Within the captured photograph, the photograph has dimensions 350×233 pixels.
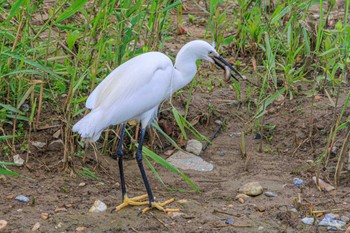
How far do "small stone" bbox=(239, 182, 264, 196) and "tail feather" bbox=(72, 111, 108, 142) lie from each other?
3.14ft

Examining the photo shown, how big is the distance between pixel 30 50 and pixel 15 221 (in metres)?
1.08

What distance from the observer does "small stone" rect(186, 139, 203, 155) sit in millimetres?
4953

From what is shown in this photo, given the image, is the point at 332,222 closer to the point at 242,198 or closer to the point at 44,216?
the point at 242,198

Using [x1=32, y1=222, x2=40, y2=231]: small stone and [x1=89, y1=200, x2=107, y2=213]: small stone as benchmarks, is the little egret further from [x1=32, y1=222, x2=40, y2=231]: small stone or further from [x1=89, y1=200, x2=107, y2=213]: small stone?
[x1=32, y1=222, x2=40, y2=231]: small stone

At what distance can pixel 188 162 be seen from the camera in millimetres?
4859

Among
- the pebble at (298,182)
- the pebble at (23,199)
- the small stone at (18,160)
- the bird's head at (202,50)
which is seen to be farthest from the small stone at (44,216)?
the pebble at (298,182)

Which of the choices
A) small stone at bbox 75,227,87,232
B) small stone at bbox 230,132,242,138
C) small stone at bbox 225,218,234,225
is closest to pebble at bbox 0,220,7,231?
small stone at bbox 75,227,87,232

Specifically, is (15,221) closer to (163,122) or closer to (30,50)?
(30,50)

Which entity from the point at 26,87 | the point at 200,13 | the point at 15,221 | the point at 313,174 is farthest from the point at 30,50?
the point at 200,13

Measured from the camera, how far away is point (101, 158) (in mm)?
4637

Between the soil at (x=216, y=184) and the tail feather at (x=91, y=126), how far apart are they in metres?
0.44

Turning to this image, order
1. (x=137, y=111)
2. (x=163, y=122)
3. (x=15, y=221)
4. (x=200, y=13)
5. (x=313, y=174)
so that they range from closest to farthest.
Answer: (x=15, y=221) < (x=137, y=111) < (x=313, y=174) < (x=163, y=122) < (x=200, y=13)

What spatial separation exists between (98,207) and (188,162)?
3.03 ft

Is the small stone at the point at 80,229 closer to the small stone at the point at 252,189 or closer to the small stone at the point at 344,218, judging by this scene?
the small stone at the point at 252,189
